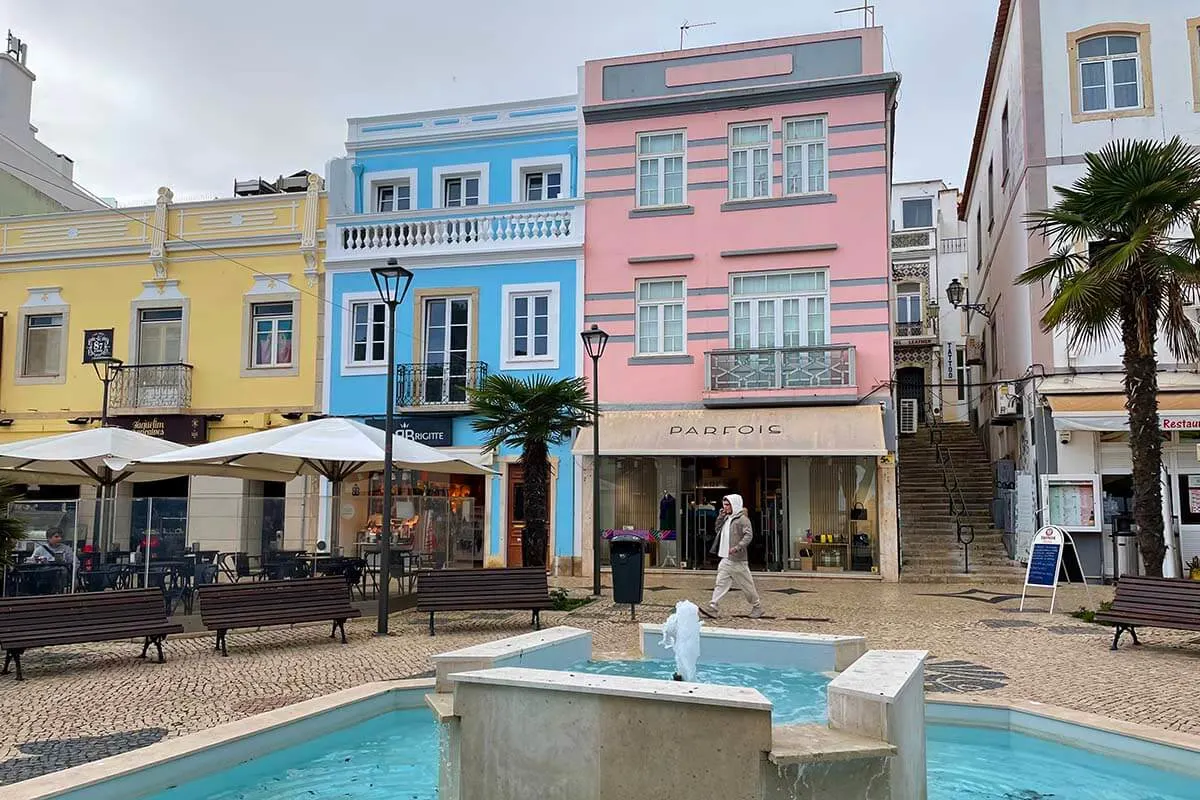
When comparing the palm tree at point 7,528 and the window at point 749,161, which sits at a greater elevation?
the window at point 749,161

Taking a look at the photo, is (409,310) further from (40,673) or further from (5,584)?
(40,673)

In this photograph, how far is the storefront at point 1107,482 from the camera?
55.7 feet

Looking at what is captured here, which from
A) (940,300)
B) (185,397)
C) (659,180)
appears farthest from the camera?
(940,300)

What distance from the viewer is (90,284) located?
76.2ft

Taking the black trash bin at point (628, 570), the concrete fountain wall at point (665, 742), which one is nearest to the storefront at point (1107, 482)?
the black trash bin at point (628, 570)

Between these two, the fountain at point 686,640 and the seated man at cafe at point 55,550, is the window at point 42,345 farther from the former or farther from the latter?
the fountain at point 686,640

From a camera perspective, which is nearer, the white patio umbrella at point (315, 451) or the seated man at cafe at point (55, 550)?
the seated man at cafe at point (55, 550)

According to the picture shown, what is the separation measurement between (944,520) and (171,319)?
18374 mm

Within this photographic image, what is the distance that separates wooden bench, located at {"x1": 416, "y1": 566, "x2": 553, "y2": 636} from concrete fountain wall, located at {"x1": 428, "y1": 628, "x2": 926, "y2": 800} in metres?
6.51

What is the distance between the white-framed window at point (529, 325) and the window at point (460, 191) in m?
2.68

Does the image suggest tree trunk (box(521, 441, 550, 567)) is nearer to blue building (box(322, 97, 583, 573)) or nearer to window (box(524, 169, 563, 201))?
blue building (box(322, 97, 583, 573))

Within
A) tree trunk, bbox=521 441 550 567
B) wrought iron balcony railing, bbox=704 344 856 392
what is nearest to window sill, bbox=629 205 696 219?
wrought iron balcony railing, bbox=704 344 856 392

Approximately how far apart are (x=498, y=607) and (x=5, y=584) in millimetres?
6042

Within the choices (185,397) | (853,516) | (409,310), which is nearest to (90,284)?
(185,397)
